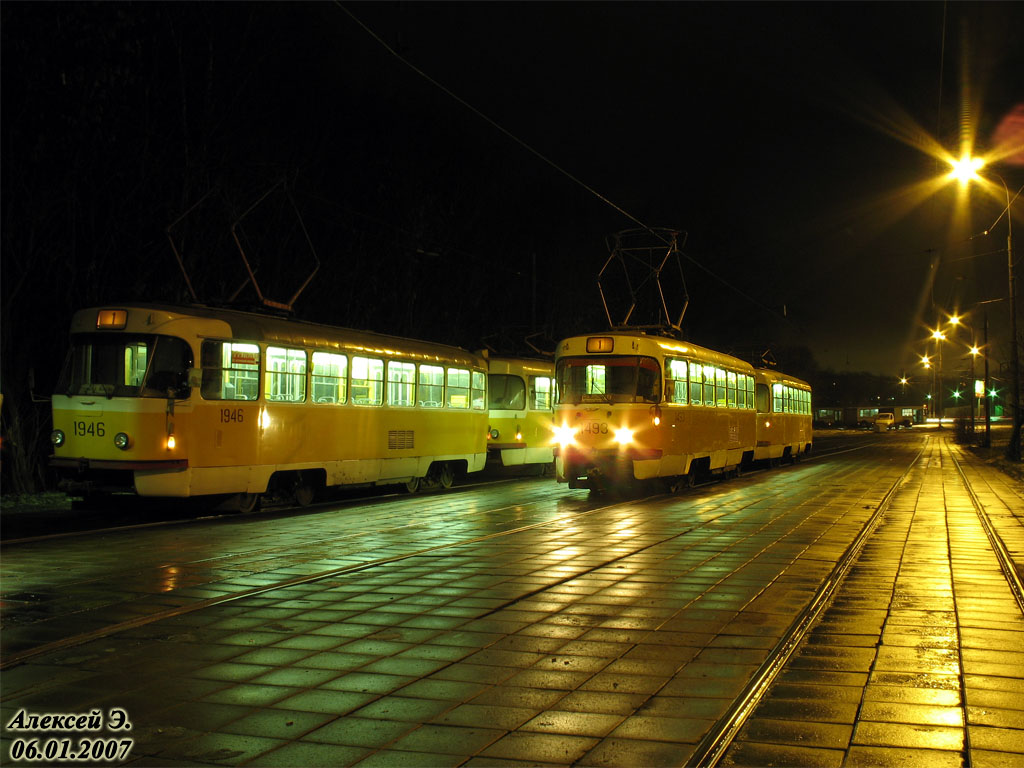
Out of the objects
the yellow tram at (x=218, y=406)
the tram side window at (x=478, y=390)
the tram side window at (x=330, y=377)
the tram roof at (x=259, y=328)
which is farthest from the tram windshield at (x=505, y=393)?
the tram side window at (x=330, y=377)

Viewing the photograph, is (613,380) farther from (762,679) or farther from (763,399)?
(762,679)

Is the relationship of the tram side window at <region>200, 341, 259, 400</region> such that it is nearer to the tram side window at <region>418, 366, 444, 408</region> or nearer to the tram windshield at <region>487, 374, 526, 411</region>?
the tram side window at <region>418, 366, 444, 408</region>

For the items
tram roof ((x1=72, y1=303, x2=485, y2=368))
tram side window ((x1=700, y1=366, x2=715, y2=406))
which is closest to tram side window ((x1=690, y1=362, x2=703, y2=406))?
tram side window ((x1=700, y1=366, x2=715, y2=406))

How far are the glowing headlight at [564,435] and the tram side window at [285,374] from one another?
5.42 m

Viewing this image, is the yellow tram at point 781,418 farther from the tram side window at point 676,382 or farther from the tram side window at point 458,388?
the tram side window at point 458,388

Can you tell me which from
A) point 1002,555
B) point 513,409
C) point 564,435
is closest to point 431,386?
point 564,435

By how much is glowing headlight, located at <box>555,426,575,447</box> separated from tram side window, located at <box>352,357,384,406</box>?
361 cm

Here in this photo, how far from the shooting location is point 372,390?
1877 centimetres

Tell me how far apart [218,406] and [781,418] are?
2278 cm

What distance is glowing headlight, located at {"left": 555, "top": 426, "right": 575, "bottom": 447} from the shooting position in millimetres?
19422

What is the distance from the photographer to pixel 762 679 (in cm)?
598

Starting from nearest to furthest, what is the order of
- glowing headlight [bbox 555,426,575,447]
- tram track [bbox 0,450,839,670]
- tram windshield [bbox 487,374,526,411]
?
tram track [bbox 0,450,839,670] → glowing headlight [bbox 555,426,575,447] → tram windshield [bbox 487,374,526,411]

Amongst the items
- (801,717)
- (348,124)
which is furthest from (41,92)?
(801,717)

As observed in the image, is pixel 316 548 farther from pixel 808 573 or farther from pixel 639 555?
pixel 808 573
